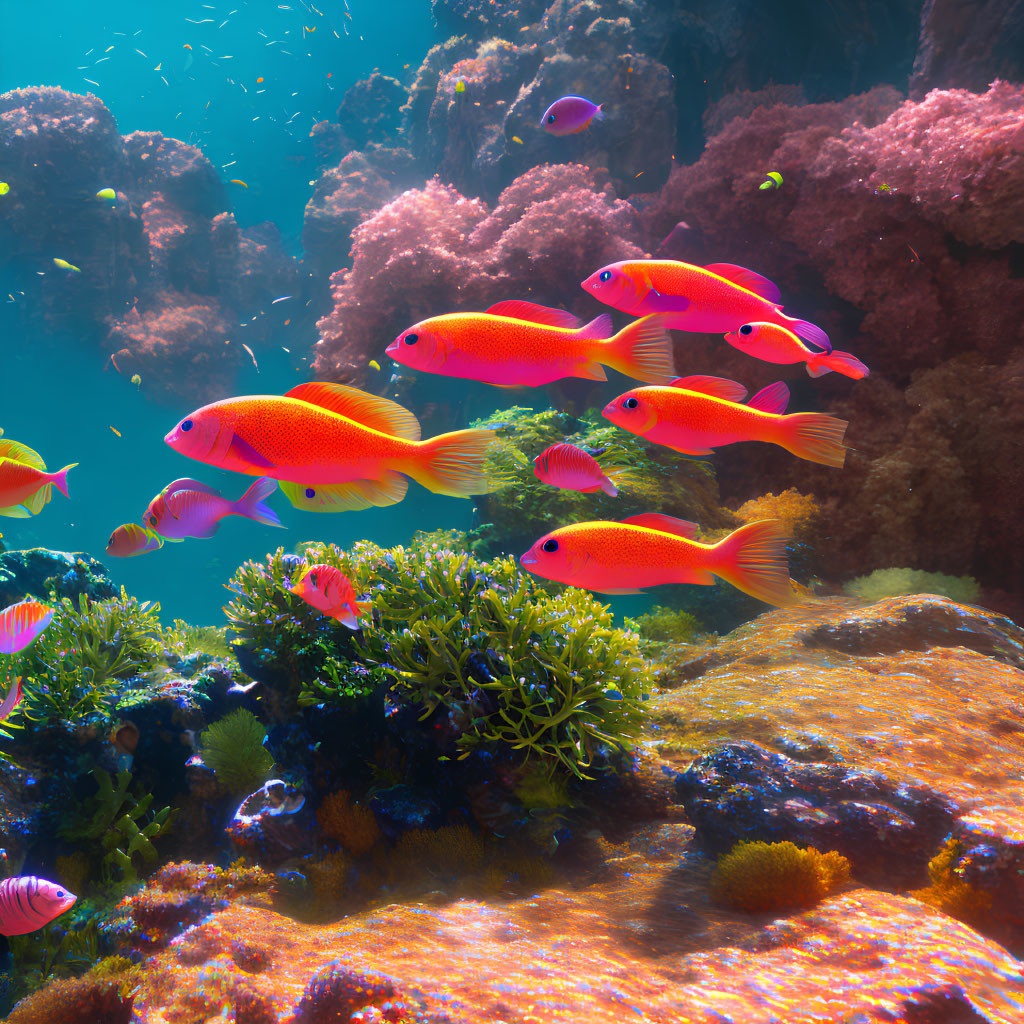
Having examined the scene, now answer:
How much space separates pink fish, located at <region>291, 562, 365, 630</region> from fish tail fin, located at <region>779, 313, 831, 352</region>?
3097mm

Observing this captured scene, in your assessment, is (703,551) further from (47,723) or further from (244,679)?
(47,723)

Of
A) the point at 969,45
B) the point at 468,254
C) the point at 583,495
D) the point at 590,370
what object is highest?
the point at 969,45

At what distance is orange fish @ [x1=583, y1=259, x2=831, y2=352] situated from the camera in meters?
2.71

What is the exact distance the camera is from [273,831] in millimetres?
3189

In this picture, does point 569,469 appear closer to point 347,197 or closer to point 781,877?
point 781,877

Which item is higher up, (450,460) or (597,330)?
(597,330)

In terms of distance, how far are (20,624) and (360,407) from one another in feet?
6.97

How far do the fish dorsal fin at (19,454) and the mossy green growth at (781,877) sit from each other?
446cm

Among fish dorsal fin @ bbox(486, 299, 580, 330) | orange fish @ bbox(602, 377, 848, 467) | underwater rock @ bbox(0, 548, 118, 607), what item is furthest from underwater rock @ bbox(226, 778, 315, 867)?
underwater rock @ bbox(0, 548, 118, 607)

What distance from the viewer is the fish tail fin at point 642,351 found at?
8.06 ft

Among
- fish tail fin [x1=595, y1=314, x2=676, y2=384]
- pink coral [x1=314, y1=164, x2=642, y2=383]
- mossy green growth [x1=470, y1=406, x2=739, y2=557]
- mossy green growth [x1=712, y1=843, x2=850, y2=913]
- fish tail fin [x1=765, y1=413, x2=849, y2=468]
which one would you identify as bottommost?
mossy green growth [x1=712, y1=843, x2=850, y2=913]

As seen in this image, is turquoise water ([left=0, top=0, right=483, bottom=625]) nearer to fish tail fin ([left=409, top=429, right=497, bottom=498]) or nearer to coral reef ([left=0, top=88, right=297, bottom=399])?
coral reef ([left=0, top=88, right=297, bottom=399])

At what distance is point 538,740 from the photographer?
301cm

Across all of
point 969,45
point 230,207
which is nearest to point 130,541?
point 969,45
